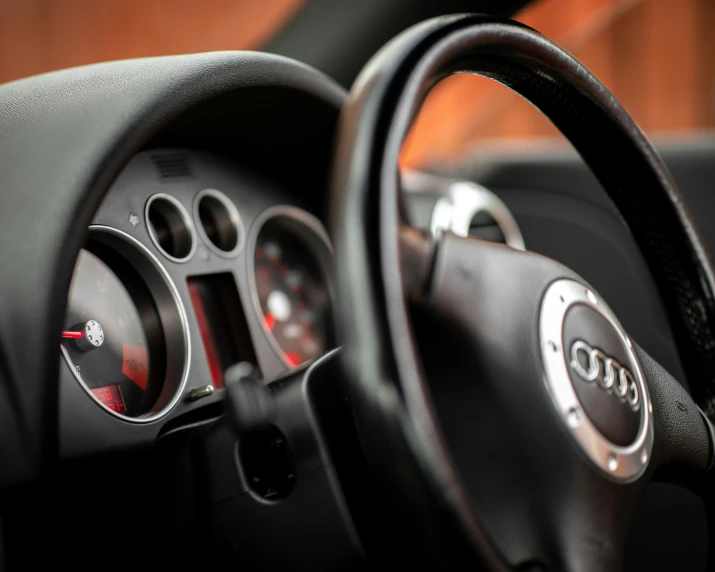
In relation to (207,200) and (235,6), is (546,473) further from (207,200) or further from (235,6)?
(235,6)

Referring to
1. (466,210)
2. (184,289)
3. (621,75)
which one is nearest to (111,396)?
(184,289)

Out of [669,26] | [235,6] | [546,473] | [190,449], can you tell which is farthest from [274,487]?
[669,26]

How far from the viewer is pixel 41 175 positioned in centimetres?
69

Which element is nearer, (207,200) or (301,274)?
(207,200)

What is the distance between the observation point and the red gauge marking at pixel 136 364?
87 cm

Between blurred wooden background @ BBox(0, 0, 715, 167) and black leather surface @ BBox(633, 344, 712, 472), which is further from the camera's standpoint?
blurred wooden background @ BBox(0, 0, 715, 167)

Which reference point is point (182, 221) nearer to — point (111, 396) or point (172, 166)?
point (172, 166)

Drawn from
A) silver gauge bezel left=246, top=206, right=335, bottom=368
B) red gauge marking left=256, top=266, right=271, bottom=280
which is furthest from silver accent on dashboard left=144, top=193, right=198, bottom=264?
red gauge marking left=256, top=266, right=271, bottom=280

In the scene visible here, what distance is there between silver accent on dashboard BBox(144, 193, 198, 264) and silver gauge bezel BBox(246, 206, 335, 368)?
0.10m

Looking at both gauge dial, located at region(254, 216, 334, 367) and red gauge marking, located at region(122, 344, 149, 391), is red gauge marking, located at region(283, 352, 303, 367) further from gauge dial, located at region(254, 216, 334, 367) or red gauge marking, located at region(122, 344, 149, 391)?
red gauge marking, located at region(122, 344, 149, 391)

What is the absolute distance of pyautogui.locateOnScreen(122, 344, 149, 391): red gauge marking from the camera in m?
0.87

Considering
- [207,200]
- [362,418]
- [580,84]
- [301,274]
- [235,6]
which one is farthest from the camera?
[235,6]

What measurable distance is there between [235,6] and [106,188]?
53.8 inches

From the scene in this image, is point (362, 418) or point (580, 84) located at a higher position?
point (580, 84)
